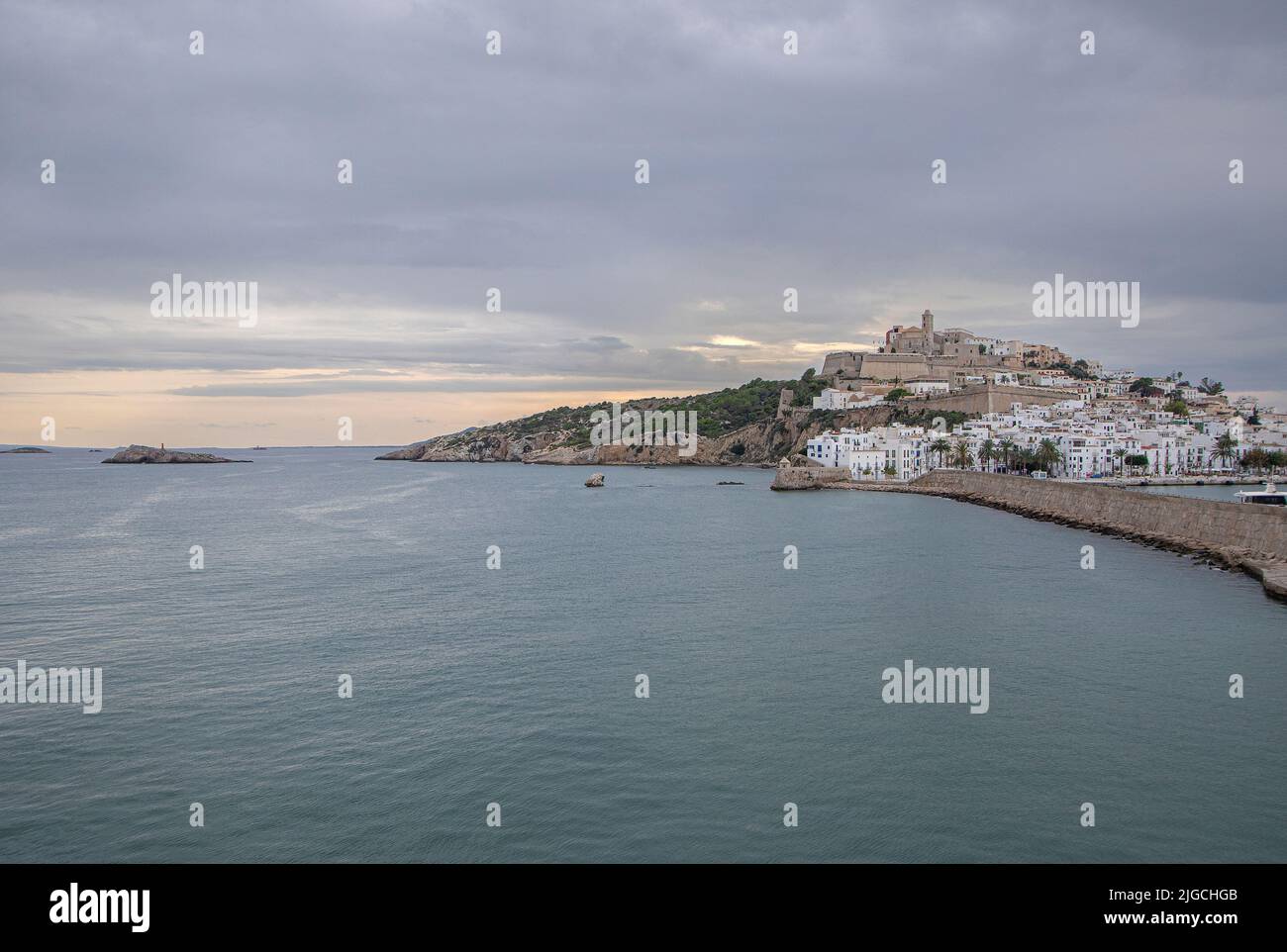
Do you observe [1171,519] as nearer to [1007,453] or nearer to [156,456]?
[1007,453]

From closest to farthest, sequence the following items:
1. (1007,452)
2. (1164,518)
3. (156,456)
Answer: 1. (1164,518)
2. (1007,452)
3. (156,456)

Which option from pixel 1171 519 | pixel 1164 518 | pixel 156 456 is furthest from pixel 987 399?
pixel 156 456

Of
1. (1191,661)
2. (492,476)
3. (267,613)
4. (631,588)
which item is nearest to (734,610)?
(631,588)

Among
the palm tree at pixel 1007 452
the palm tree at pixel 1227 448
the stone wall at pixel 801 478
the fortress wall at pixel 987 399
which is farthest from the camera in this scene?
the fortress wall at pixel 987 399

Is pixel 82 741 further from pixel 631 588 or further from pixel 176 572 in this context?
pixel 176 572

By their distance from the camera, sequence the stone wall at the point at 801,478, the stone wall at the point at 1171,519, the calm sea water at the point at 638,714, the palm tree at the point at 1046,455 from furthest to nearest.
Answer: the palm tree at the point at 1046,455 → the stone wall at the point at 801,478 → the stone wall at the point at 1171,519 → the calm sea water at the point at 638,714

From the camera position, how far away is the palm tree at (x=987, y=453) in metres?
74.4

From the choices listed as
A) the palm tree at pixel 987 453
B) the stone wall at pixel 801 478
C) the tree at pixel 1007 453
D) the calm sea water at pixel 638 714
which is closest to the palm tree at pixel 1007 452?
the tree at pixel 1007 453

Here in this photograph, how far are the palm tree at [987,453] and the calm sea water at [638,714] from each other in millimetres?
46723

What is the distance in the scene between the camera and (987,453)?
74562 millimetres

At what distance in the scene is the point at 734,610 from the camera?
69.5 feet

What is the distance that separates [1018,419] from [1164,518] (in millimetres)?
55593

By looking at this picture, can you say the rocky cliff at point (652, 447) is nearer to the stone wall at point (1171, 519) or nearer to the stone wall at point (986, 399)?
the stone wall at point (986, 399)
